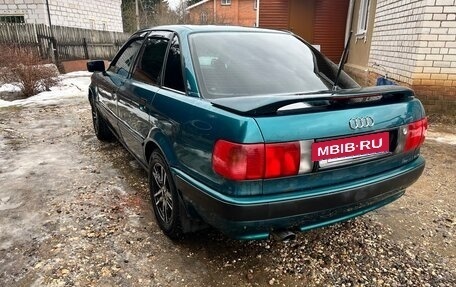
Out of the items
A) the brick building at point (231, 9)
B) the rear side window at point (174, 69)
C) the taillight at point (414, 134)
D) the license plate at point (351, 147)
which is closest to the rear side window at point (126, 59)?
the rear side window at point (174, 69)

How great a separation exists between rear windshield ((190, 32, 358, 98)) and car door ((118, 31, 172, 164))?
493 millimetres

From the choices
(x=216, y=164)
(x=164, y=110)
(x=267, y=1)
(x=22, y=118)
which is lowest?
(x=22, y=118)

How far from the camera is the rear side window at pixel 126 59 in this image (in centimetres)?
363

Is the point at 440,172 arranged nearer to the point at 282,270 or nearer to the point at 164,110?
the point at 282,270

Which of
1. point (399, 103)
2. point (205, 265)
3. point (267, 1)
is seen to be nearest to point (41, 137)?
point (205, 265)

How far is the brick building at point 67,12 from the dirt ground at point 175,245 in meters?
13.7

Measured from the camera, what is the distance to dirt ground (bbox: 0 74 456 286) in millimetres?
2318

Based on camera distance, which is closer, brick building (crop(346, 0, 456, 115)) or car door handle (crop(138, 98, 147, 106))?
car door handle (crop(138, 98, 147, 106))

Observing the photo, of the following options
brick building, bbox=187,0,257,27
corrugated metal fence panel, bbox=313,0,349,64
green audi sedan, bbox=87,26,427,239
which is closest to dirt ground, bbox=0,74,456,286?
green audi sedan, bbox=87,26,427,239

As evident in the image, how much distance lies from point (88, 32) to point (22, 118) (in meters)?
10.2

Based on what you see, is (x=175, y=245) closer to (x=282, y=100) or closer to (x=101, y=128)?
(x=282, y=100)

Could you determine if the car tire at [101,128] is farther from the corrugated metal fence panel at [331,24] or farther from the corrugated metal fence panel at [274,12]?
the corrugated metal fence panel at [331,24]

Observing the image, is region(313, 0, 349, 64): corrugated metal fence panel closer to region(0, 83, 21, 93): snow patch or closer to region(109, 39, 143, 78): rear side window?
region(0, 83, 21, 93): snow patch

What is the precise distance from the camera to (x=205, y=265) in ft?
7.98
